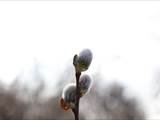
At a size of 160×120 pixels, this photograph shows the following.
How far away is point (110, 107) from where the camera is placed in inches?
3880

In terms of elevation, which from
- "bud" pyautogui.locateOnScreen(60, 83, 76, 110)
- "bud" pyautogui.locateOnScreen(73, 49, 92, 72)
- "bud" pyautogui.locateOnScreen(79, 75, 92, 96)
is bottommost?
"bud" pyautogui.locateOnScreen(60, 83, 76, 110)

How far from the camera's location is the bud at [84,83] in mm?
4082

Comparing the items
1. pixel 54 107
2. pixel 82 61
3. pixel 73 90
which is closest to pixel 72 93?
pixel 73 90

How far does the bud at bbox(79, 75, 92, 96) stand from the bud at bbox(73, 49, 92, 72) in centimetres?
27

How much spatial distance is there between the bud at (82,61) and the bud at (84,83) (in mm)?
272

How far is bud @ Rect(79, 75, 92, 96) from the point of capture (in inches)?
161

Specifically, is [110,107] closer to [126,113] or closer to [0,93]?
[126,113]

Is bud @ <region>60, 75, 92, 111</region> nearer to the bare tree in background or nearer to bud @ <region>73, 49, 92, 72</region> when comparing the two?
bud @ <region>73, 49, 92, 72</region>

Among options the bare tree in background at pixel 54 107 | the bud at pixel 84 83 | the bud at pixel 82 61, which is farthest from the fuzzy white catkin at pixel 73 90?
the bare tree in background at pixel 54 107

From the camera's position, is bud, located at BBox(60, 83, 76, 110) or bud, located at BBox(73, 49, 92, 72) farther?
bud, located at BBox(60, 83, 76, 110)

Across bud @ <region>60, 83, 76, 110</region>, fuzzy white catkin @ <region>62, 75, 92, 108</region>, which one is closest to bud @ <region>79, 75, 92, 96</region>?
fuzzy white catkin @ <region>62, 75, 92, 108</region>

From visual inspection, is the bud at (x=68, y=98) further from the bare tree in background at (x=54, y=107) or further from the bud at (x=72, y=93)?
the bare tree in background at (x=54, y=107)

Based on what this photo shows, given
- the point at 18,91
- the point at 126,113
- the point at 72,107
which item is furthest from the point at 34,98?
the point at 72,107

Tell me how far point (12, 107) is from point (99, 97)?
16.9 m
